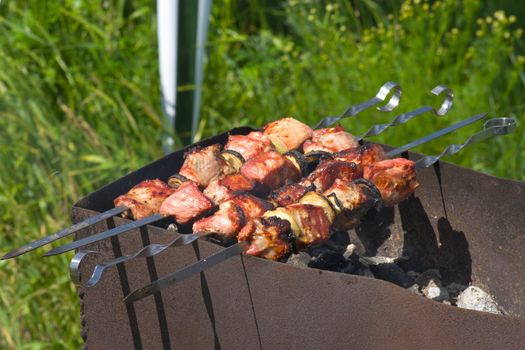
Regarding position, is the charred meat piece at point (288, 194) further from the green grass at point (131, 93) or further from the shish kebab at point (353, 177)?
the green grass at point (131, 93)

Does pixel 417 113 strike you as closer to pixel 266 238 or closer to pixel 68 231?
pixel 266 238

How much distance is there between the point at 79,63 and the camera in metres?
4.17

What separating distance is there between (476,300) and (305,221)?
58 cm

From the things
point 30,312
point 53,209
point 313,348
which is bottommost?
point 30,312

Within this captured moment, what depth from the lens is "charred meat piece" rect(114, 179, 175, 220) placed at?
200 centimetres

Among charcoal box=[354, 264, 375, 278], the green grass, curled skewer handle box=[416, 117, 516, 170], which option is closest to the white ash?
charcoal box=[354, 264, 375, 278]

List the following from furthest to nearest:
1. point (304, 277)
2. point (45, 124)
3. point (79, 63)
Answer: point (79, 63) < point (45, 124) < point (304, 277)

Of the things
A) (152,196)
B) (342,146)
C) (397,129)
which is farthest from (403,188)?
(397,129)

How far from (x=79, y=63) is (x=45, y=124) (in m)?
0.63

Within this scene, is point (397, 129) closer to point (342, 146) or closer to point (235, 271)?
point (342, 146)

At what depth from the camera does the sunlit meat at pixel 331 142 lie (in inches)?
89.9

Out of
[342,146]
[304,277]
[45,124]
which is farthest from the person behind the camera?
[45,124]

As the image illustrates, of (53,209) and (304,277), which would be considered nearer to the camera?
(304,277)

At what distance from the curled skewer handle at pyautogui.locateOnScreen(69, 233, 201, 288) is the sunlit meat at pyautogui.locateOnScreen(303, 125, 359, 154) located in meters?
0.59
